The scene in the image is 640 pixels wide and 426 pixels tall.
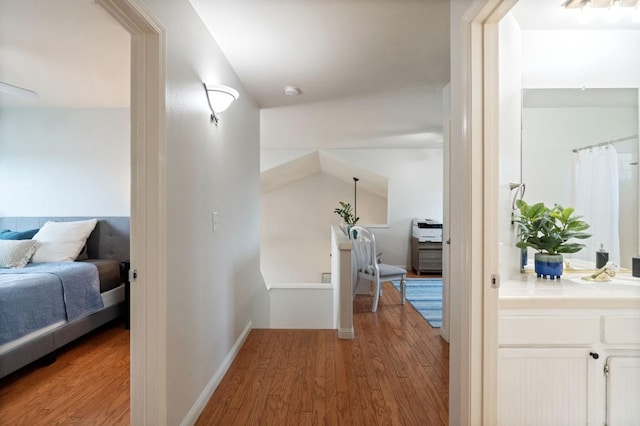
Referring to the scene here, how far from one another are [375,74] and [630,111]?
1.62m

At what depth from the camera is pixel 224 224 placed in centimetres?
223

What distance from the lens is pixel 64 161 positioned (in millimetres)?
3303

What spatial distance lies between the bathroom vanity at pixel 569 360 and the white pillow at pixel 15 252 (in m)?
3.56

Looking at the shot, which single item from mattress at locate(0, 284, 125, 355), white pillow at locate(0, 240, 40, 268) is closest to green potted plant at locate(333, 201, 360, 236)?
mattress at locate(0, 284, 125, 355)

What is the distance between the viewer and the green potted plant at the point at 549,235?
1566 millimetres

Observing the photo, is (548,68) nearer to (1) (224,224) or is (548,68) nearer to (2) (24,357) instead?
(1) (224,224)

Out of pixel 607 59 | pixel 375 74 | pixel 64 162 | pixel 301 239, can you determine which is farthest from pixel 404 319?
pixel 301 239

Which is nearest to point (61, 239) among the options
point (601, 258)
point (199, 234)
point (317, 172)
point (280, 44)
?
point (199, 234)

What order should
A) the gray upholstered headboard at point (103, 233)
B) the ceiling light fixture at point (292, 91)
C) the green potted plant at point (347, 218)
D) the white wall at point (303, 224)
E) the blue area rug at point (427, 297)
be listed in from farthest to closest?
the white wall at point (303, 224) < the green potted plant at point (347, 218) < the blue area rug at point (427, 297) < the gray upholstered headboard at point (103, 233) < the ceiling light fixture at point (292, 91)

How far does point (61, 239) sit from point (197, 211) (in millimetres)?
2154

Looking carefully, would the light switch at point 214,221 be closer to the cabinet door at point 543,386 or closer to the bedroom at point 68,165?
the cabinet door at point 543,386

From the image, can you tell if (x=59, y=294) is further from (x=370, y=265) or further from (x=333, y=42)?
(x=370, y=265)

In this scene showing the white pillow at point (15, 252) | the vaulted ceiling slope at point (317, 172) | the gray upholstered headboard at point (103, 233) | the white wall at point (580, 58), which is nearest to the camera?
the white wall at point (580, 58)

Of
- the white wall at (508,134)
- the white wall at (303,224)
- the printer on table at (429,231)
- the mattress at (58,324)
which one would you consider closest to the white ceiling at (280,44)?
the white wall at (508,134)
